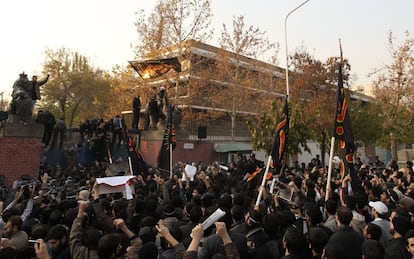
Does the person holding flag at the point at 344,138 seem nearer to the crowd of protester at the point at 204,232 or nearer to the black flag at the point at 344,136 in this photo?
the black flag at the point at 344,136

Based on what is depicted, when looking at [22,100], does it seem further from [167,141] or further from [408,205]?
[408,205]

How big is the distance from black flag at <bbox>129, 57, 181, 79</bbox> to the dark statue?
5.60m

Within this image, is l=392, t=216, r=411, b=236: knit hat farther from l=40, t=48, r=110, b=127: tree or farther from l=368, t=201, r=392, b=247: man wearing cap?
l=40, t=48, r=110, b=127: tree

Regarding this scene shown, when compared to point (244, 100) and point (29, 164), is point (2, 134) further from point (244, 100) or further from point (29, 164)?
point (244, 100)

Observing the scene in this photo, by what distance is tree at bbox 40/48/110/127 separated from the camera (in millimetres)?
34469

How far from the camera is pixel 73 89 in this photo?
117 ft

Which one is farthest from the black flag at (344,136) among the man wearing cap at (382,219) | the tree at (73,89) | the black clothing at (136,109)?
the tree at (73,89)

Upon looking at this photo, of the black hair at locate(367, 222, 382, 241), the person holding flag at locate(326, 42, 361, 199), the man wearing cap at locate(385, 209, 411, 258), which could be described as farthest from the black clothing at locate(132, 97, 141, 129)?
the man wearing cap at locate(385, 209, 411, 258)

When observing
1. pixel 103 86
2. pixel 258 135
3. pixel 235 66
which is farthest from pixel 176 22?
→ pixel 103 86

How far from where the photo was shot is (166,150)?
10852 millimetres

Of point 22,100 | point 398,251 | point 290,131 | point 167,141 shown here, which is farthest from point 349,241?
point 290,131

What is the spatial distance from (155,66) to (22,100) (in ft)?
21.4

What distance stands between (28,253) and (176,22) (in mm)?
22464

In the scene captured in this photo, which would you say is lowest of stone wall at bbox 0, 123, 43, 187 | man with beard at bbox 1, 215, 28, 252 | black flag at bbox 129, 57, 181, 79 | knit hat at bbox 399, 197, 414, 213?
man with beard at bbox 1, 215, 28, 252
